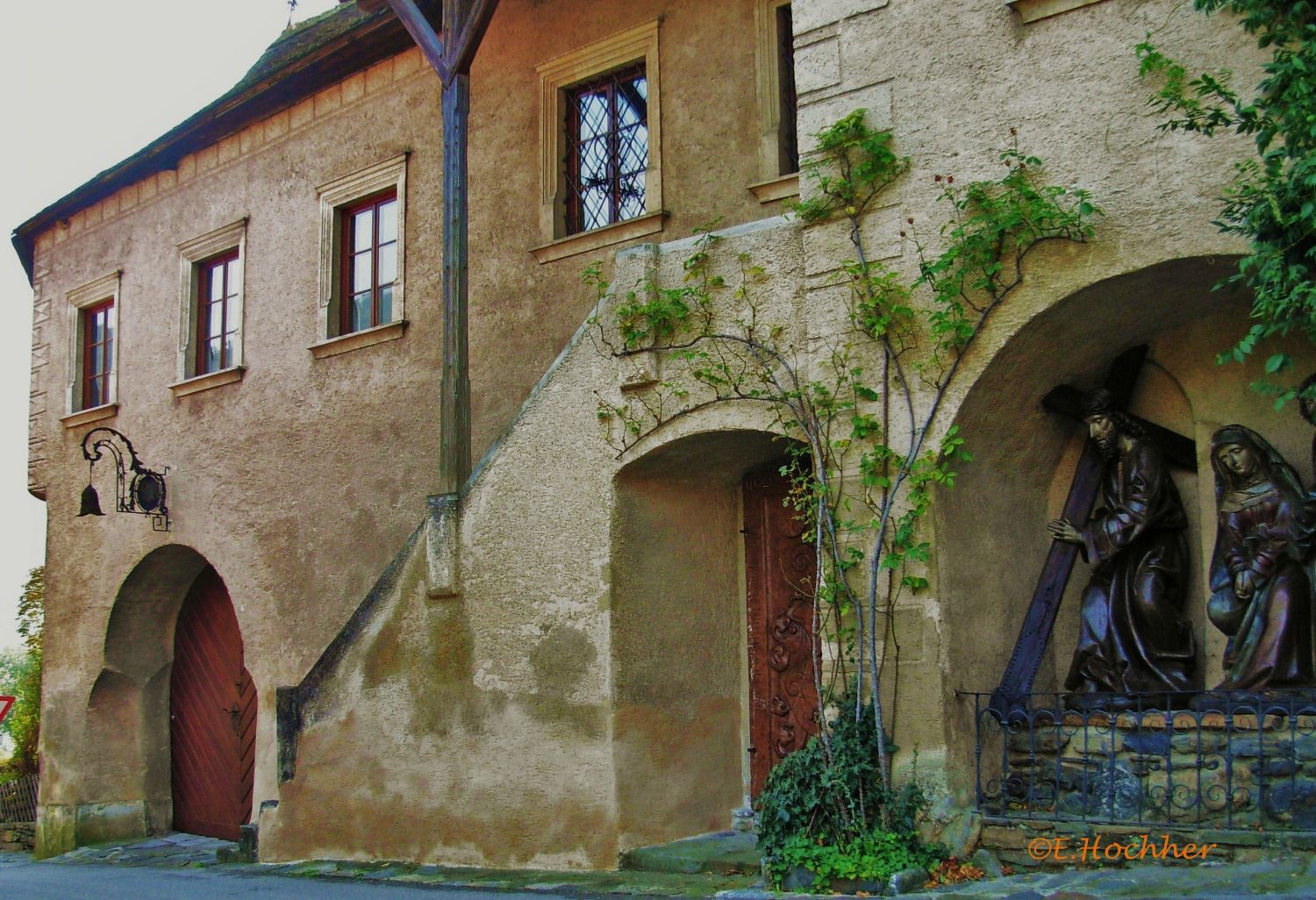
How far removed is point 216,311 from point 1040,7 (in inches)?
369

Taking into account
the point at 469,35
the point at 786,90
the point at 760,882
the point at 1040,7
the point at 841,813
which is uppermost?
the point at 469,35

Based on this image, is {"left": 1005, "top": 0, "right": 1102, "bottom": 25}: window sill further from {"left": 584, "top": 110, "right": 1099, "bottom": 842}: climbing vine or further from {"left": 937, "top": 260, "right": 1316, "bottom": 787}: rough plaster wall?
{"left": 937, "top": 260, "right": 1316, "bottom": 787}: rough plaster wall

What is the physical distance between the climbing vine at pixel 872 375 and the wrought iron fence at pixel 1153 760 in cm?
62

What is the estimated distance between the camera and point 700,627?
845cm

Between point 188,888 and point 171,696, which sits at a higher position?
point 171,696

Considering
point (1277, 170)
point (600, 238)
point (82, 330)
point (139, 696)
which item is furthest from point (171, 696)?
point (1277, 170)

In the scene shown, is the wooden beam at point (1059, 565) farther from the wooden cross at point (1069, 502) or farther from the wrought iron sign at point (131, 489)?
the wrought iron sign at point (131, 489)

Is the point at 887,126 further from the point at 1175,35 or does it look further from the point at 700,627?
the point at 700,627

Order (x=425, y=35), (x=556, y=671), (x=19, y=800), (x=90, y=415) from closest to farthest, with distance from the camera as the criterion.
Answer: (x=556, y=671) → (x=425, y=35) → (x=90, y=415) → (x=19, y=800)

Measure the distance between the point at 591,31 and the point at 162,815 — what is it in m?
9.07

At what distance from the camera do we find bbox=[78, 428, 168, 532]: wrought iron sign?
13.2 m

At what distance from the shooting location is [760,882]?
6.88m

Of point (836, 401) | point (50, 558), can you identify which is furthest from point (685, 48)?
point (50, 558)

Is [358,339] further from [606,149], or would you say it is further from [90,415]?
[90,415]
